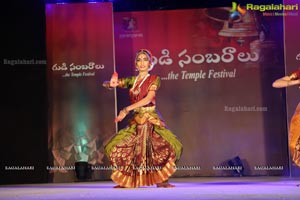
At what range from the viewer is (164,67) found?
9.48 metres

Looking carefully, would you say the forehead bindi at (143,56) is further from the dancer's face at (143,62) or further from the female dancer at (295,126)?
the female dancer at (295,126)

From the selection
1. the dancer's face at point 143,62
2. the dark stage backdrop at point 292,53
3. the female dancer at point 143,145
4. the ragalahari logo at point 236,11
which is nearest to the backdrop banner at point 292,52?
the dark stage backdrop at point 292,53

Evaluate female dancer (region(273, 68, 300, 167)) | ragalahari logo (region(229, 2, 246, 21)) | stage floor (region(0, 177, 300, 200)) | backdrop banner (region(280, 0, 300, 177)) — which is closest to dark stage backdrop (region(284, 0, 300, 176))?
backdrop banner (region(280, 0, 300, 177))

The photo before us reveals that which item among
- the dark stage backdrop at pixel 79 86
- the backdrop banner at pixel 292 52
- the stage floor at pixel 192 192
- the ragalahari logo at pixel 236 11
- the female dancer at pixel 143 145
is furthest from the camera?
the dark stage backdrop at pixel 79 86

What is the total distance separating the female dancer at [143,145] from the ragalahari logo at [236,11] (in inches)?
84.2

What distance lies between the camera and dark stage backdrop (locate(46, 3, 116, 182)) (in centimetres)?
951

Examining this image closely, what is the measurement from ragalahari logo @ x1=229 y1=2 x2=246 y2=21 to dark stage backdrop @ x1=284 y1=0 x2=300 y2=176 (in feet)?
2.04

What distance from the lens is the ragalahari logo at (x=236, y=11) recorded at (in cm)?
935

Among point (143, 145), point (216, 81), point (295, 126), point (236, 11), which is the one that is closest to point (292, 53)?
point (236, 11)

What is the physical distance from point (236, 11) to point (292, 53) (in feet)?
3.26

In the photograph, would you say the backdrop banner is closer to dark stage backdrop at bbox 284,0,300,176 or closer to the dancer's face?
dark stage backdrop at bbox 284,0,300,176

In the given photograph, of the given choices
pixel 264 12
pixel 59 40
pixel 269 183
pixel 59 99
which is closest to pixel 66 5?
pixel 59 40

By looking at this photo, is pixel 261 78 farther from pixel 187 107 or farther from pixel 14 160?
pixel 14 160

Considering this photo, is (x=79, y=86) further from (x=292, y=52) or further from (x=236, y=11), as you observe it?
(x=292, y=52)
